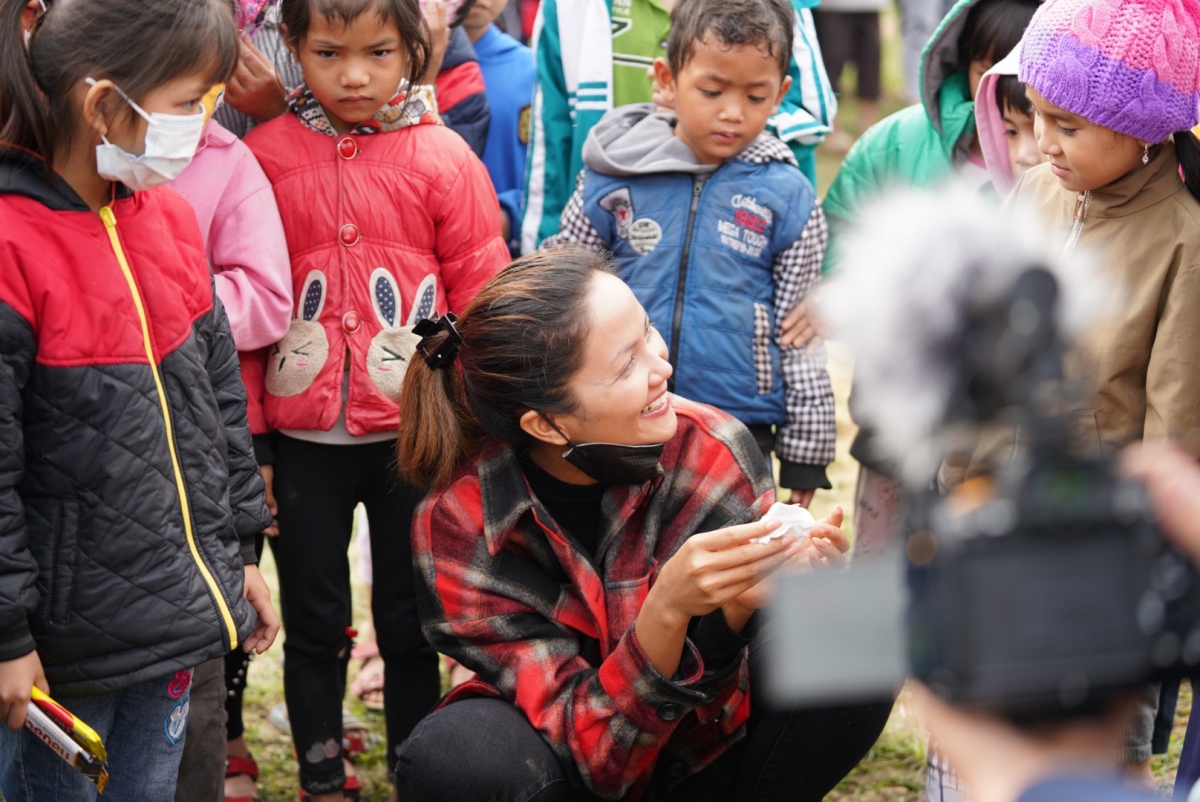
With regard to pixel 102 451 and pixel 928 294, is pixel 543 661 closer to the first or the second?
pixel 102 451

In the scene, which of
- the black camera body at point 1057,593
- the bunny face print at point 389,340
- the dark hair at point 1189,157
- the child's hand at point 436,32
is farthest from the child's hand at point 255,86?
the black camera body at point 1057,593

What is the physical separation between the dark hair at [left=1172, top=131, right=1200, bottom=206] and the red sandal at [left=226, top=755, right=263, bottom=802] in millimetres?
2402

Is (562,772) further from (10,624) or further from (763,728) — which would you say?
(10,624)

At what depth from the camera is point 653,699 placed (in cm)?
212

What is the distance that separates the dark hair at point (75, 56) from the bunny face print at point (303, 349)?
0.78 metres

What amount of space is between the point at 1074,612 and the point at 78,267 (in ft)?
5.34

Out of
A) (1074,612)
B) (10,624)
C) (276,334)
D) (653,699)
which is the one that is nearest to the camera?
(1074,612)

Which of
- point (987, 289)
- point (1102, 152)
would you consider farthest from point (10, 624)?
point (1102, 152)

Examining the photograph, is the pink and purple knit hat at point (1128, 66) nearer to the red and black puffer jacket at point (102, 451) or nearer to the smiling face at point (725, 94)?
the smiling face at point (725, 94)

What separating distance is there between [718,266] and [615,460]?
85cm

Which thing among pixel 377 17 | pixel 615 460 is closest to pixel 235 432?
pixel 615 460

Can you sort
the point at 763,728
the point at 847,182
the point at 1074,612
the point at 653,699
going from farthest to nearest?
the point at 847,182 → the point at 763,728 → the point at 653,699 → the point at 1074,612

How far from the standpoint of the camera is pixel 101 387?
1995 mm

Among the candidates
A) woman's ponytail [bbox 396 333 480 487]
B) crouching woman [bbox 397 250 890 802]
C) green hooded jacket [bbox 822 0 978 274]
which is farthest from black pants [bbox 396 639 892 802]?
green hooded jacket [bbox 822 0 978 274]
